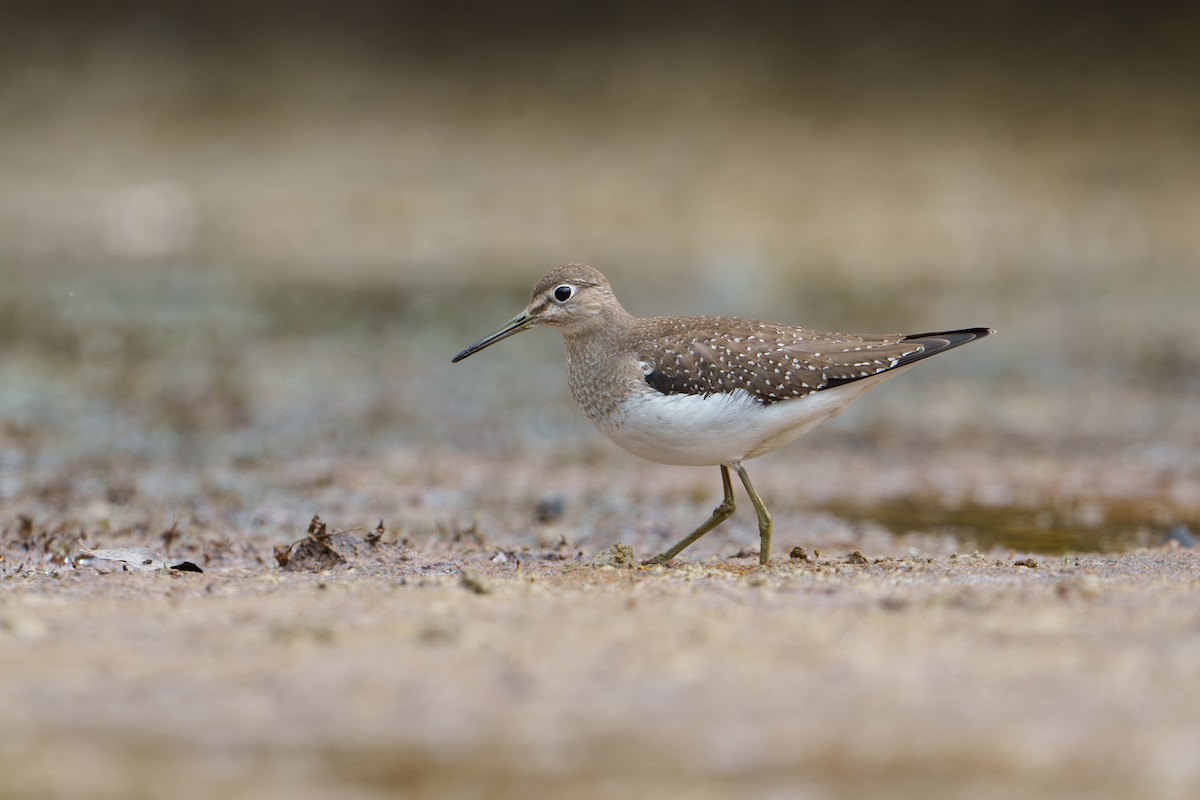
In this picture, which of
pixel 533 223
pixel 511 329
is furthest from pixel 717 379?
pixel 533 223

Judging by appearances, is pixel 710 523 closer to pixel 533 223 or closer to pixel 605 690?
pixel 605 690

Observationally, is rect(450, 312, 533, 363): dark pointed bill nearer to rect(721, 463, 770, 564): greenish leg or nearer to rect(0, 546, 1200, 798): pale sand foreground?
rect(721, 463, 770, 564): greenish leg

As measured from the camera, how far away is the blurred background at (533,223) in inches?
443

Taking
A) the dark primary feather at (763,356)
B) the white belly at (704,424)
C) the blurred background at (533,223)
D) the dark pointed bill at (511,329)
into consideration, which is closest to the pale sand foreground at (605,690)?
the white belly at (704,424)

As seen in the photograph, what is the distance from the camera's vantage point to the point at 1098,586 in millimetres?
5539

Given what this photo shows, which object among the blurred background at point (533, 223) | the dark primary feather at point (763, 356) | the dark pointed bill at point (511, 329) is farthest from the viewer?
the blurred background at point (533, 223)

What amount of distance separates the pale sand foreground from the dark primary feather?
1391 millimetres

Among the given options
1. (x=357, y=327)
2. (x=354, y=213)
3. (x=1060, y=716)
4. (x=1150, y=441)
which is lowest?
(x=1060, y=716)

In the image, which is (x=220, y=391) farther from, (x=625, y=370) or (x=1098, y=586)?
(x=1098, y=586)

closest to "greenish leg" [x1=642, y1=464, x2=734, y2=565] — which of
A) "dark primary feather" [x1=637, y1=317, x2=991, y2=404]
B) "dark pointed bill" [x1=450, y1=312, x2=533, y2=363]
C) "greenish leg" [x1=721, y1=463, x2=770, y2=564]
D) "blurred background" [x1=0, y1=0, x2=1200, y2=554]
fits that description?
"greenish leg" [x1=721, y1=463, x2=770, y2=564]

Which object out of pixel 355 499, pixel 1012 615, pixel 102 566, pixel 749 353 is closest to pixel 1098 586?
pixel 1012 615

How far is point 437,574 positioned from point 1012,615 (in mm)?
2570

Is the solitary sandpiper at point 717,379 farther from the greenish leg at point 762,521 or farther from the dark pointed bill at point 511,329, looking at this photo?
the dark pointed bill at point 511,329

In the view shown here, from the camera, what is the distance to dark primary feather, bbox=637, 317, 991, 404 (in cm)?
691
